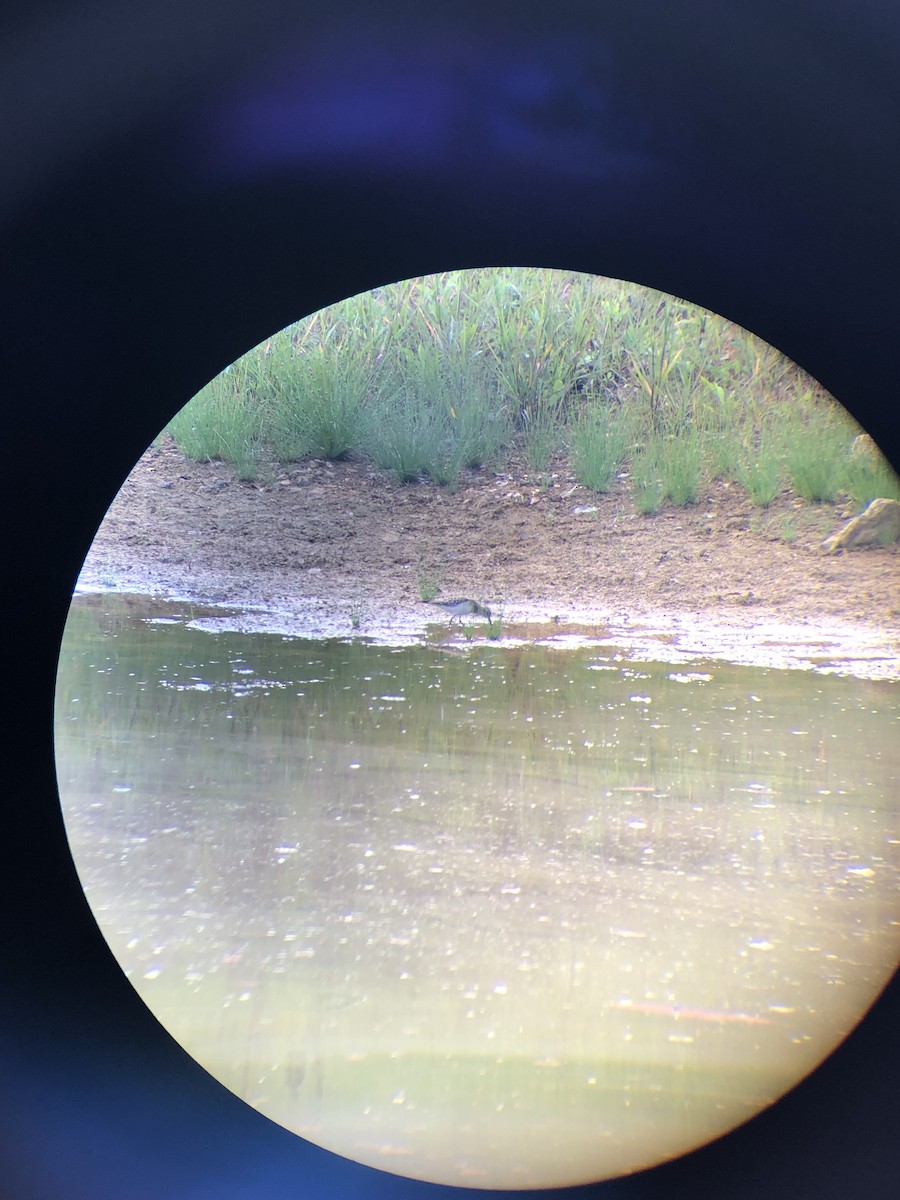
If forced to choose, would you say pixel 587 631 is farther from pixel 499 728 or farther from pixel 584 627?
pixel 499 728

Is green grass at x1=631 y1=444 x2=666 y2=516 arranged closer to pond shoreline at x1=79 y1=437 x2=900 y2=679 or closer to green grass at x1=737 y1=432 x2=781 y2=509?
pond shoreline at x1=79 y1=437 x2=900 y2=679

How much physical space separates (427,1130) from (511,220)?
1046mm

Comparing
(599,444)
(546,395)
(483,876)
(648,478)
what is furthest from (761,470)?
(483,876)

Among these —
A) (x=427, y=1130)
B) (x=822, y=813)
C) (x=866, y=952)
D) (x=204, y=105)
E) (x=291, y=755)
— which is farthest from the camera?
(x=291, y=755)

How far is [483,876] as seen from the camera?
209 cm

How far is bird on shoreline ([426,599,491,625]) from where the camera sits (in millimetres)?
2844

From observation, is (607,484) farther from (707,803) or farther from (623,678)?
(707,803)

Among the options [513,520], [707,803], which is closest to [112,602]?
[513,520]

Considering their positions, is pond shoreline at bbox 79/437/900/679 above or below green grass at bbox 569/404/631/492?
below

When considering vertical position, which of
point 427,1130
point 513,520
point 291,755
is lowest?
point 427,1130

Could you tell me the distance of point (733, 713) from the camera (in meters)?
2.46

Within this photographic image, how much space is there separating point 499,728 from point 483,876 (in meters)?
0.48

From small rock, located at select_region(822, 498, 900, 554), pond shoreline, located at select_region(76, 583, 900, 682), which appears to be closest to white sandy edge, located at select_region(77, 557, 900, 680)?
pond shoreline, located at select_region(76, 583, 900, 682)

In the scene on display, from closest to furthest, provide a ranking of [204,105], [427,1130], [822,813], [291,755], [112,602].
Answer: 1. [204,105]
2. [427,1130]
3. [822,813]
4. [291,755]
5. [112,602]
